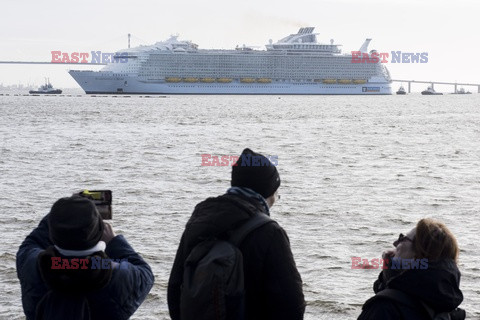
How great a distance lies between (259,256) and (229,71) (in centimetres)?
11355

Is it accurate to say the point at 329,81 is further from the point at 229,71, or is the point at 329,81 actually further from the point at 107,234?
the point at 107,234

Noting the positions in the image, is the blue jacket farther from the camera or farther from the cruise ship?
the cruise ship

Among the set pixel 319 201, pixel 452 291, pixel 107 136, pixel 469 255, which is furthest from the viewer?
pixel 107 136

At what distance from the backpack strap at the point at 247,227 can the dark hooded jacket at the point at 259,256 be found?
0.05 feet

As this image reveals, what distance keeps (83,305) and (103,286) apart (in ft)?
0.36

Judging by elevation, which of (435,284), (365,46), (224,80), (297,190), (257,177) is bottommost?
(297,190)

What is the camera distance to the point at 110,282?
10.1 feet

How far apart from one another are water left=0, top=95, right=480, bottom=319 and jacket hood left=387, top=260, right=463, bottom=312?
4867 millimetres

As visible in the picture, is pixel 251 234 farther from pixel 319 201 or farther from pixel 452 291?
pixel 319 201

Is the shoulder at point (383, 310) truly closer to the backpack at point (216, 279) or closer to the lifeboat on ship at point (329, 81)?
the backpack at point (216, 279)

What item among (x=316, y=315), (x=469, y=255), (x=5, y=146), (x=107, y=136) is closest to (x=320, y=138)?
(x=107, y=136)

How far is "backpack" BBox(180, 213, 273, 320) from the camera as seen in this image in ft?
9.82

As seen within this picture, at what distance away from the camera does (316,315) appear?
25.3 ft

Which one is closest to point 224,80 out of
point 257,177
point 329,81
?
point 329,81
